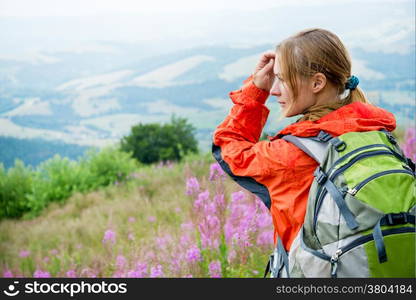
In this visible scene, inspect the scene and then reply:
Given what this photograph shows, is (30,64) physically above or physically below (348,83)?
below

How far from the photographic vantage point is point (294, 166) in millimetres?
1699

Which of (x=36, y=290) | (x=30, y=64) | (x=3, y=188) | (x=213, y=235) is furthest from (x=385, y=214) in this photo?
(x=30, y=64)

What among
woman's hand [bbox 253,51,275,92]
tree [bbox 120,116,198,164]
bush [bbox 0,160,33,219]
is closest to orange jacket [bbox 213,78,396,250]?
woman's hand [bbox 253,51,275,92]

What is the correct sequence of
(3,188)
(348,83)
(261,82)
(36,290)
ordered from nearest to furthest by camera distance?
(348,83), (261,82), (36,290), (3,188)

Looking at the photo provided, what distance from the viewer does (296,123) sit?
5.93 ft

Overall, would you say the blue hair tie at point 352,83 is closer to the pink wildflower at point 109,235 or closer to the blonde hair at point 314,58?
the blonde hair at point 314,58

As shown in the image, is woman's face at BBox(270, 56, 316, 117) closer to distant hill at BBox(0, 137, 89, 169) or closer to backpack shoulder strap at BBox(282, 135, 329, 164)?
backpack shoulder strap at BBox(282, 135, 329, 164)

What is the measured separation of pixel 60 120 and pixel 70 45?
30.3 metres

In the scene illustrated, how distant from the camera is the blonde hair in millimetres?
1783

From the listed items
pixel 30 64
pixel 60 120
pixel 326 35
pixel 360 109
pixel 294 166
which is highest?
pixel 326 35

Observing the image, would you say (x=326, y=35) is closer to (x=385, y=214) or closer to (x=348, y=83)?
(x=348, y=83)

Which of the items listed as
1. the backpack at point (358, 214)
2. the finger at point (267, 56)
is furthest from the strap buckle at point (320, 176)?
the finger at point (267, 56)

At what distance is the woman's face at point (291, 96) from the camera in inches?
71.9

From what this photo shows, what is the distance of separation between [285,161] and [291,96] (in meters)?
0.30
